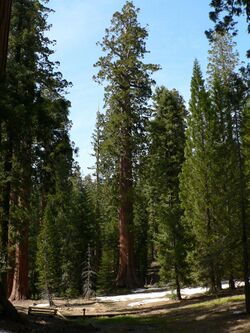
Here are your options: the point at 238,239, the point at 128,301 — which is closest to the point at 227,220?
the point at 238,239

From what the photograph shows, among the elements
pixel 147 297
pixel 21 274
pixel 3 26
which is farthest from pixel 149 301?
pixel 3 26

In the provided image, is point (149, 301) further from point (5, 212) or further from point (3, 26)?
point (3, 26)

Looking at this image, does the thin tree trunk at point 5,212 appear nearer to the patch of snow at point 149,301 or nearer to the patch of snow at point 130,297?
the patch of snow at point 149,301

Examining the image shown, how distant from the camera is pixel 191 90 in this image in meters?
26.2

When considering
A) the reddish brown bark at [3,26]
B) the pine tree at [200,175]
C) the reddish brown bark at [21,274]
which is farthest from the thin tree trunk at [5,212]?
the pine tree at [200,175]

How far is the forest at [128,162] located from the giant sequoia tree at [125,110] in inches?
3.0

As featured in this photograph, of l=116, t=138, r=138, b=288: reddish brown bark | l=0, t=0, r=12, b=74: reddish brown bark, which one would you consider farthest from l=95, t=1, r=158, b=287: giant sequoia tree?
l=0, t=0, r=12, b=74: reddish brown bark

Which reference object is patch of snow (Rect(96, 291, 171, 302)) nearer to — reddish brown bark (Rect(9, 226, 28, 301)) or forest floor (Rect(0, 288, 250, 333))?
forest floor (Rect(0, 288, 250, 333))

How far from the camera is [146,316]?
813 inches

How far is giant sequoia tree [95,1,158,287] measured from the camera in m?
31.9

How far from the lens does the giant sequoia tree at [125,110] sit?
3189 centimetres

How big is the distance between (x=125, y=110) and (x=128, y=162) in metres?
3.88

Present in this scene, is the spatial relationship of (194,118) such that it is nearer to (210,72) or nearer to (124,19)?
(210,72)

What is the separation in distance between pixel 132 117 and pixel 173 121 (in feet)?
12.0
